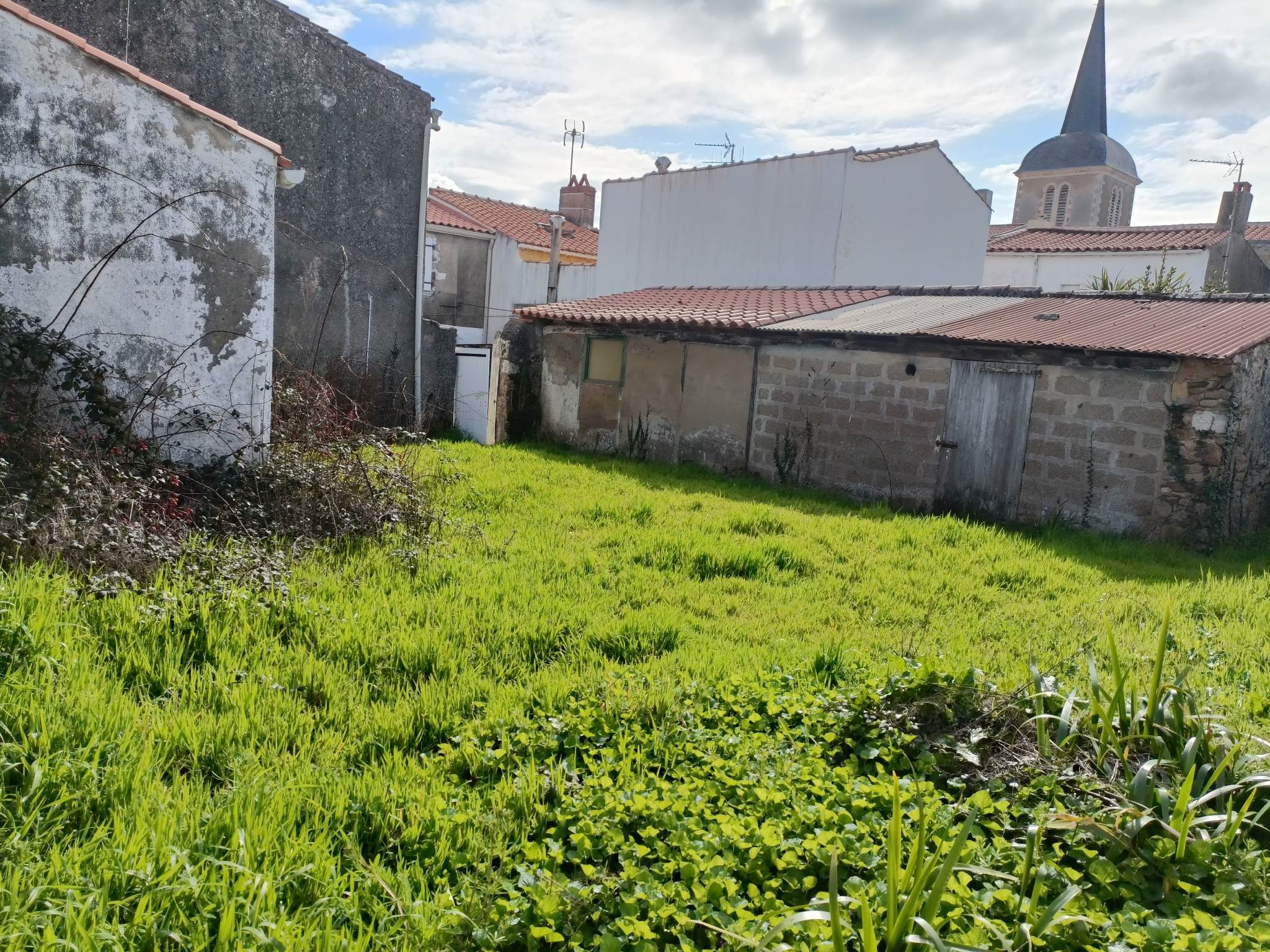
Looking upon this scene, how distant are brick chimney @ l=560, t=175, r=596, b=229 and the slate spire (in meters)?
26.1

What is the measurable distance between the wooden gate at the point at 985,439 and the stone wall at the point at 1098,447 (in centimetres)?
13

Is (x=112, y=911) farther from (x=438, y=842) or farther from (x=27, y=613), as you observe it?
(x=27, y=613)

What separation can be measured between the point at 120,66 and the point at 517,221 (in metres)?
22.1

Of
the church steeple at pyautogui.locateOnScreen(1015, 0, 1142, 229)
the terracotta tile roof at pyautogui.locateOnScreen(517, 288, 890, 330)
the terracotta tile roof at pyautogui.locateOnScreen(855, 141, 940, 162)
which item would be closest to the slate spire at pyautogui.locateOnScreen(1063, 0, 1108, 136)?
the church steeple at pyautogui.locateOnScreen(1015, 0, 1142, 229)

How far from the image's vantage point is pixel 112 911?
2654mm

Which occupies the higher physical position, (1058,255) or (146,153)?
(1058,255)

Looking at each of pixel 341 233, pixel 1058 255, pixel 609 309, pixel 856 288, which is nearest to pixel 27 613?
pixel 341 233

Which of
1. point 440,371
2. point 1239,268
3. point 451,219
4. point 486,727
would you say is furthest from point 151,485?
point 1239,268

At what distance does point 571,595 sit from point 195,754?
3.03m

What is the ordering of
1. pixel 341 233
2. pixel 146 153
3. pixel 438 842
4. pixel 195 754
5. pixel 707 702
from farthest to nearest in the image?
pixel 341 233
pixel 146 153
pixel 707 702
pixel 195 754
pixel 438 842

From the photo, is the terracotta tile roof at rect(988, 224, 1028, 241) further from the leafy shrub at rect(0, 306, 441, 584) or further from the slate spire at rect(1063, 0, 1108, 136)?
the leafy shrub at rect(0, 306, 441, 584)

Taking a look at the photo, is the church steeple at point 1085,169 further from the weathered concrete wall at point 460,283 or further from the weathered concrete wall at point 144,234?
the weathered concrete wall at point 144,234

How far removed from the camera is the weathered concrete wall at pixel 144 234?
6.68m

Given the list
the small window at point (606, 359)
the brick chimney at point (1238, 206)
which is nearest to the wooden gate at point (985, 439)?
the small window at point (606, 359)
